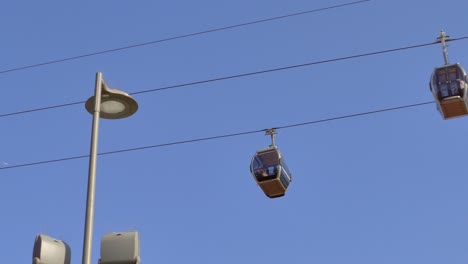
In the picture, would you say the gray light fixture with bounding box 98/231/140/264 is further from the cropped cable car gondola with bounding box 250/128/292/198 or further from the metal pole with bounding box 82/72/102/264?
the cropped cable car gondola with bounding box 250/128/292/198

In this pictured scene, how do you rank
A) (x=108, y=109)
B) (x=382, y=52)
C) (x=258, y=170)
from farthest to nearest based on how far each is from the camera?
(x=258, y=170), (x=382, y=52), (x=108, y=109)

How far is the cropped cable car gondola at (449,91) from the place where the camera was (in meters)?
17.5

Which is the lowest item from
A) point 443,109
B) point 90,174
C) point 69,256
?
point 69,256

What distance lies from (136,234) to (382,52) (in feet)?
24.8

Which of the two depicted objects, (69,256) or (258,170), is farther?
(258,170)

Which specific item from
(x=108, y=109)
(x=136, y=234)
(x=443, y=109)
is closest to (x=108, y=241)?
(x=136, y=234)

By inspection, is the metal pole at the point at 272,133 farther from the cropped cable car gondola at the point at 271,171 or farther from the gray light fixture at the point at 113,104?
the gray light fixture at the point at 113,104

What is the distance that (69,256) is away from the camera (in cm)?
1186

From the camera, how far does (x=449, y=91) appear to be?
57.4ft

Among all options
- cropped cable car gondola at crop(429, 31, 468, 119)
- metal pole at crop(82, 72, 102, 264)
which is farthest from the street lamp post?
cropped cable car gondola at crop(429, 31, 468, 119)

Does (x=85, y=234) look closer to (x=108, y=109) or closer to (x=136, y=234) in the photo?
(x=136, y=234)

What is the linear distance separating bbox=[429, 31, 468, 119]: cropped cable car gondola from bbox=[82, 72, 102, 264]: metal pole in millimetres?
7191

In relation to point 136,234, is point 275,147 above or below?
above

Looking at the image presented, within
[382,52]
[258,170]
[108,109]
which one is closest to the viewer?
[108,109]
